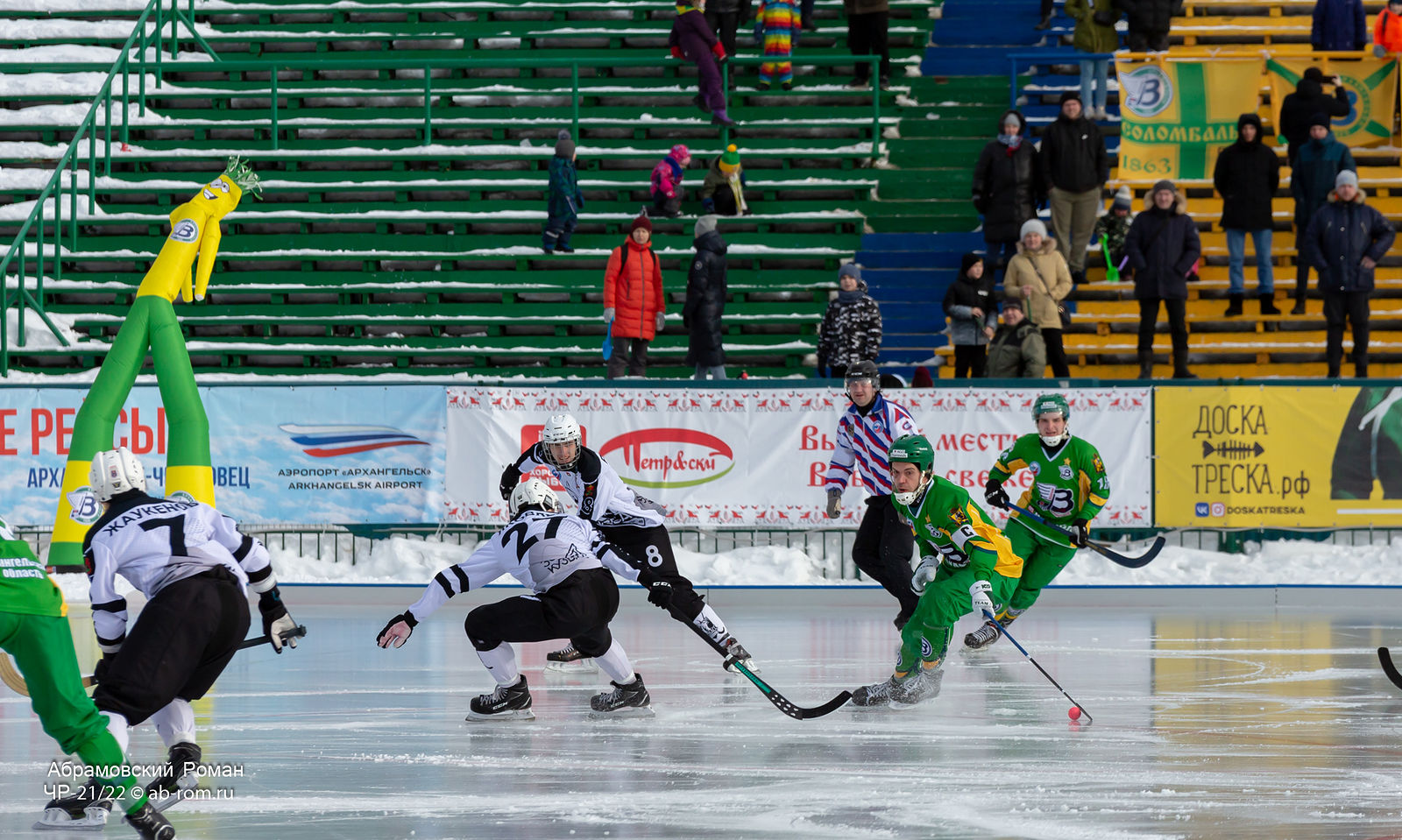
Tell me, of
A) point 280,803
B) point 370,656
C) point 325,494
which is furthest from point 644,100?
point 280,803

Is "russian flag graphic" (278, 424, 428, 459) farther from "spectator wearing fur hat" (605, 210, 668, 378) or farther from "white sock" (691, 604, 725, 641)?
"white sock" (691, 604, 725, 641)

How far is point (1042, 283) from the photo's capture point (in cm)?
1584

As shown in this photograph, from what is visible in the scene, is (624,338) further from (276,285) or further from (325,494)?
(276,285)

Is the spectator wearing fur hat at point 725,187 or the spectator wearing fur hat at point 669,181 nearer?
the spectator wearing fur hat at point 669,181

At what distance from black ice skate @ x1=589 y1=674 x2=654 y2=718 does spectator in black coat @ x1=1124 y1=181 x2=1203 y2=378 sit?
8.85 meters

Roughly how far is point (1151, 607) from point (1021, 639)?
8.30ft

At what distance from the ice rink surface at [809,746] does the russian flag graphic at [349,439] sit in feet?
8.46

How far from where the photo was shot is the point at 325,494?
1412cm

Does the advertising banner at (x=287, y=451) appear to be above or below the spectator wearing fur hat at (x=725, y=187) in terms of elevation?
below

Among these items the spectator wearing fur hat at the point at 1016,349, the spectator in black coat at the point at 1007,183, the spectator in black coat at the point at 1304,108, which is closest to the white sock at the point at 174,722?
the spectator wearing fur hat at the point at 1016,349

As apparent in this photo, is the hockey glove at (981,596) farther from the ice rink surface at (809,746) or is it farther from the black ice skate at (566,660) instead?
the black ice skate at (566,660)

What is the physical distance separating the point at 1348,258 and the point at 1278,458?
295 cm

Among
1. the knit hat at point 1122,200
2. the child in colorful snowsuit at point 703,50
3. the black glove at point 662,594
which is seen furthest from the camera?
the child in colorful snowsuit at point 703,50

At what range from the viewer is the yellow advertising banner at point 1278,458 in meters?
13.9
